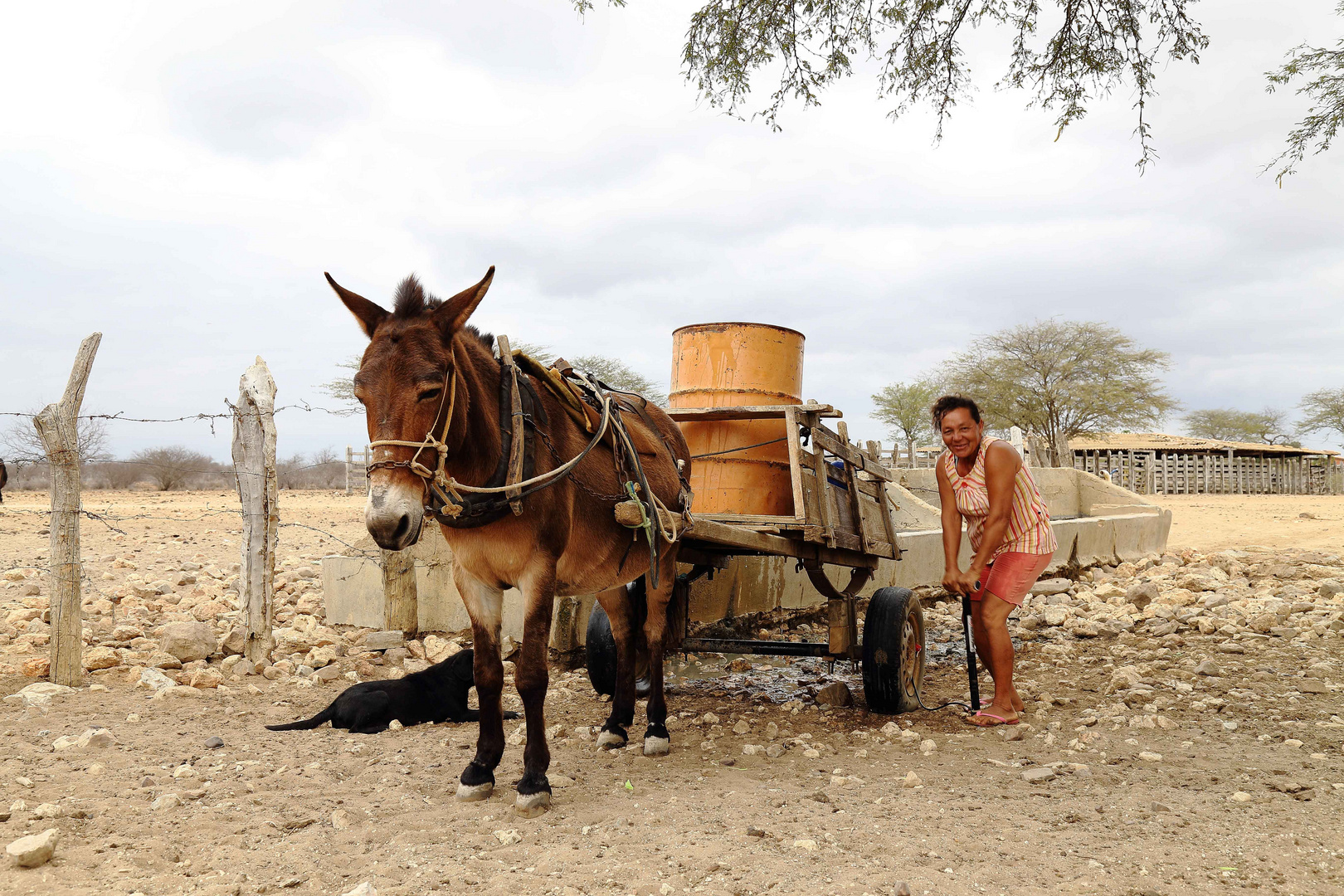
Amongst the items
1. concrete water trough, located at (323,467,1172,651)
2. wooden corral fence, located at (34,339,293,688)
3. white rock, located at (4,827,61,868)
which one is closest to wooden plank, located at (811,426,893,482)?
concrete water trough, located at (323,467,1172,651)

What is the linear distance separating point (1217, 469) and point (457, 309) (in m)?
41.0

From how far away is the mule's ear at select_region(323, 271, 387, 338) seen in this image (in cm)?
335

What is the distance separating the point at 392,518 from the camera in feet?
9.59

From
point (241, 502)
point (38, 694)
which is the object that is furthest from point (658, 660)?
point (38, 694)

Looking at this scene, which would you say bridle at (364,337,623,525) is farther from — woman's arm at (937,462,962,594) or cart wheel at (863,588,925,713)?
woman's arm at (937,462,962,594)

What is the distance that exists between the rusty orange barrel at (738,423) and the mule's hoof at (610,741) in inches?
62.4

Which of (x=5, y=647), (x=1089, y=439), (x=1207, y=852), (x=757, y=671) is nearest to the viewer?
(x=1207, y=852)

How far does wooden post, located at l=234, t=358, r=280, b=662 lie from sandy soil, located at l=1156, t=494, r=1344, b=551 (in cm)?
1441

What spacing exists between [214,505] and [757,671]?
22.4 meters

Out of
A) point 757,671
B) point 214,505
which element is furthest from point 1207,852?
point 214,505

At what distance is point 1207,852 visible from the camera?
2.93m

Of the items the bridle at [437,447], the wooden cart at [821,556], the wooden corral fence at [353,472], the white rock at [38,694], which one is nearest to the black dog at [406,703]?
the wooden cart at [821,556]

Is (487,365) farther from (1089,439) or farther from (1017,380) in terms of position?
(1089,439)

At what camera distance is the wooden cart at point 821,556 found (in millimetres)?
4914
